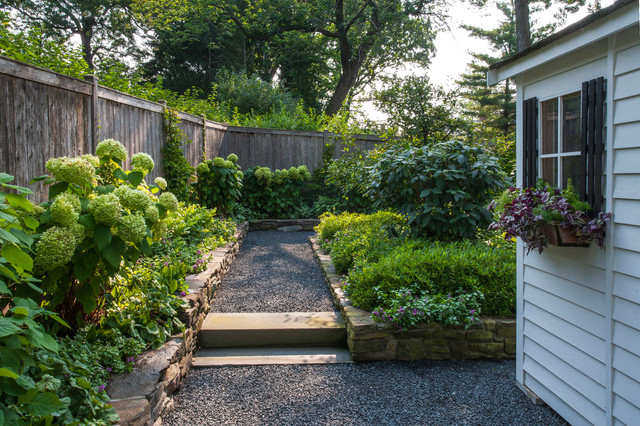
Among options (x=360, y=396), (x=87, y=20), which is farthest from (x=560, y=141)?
(x=87, y=20)

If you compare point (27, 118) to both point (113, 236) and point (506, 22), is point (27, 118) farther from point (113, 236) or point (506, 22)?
point (506, 22)

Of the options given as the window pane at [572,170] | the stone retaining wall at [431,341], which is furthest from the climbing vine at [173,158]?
the window pane at [572,170]

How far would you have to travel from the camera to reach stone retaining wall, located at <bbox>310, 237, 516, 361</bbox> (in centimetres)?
338

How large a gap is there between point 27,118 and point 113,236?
1241 millimetres

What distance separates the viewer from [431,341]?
136 inches

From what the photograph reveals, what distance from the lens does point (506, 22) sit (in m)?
20.9

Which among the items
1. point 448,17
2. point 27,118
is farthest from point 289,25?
point 27,118

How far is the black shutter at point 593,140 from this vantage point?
87.8 inches

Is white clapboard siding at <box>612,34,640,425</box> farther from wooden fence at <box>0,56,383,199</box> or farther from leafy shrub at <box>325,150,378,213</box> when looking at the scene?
leafy shrub at <box>325,150,378,213</box>

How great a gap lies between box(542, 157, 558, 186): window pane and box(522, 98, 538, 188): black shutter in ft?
0.23

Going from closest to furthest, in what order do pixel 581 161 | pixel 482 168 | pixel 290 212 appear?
pixel 581 161 → pixel 482 168 → pixel 290 212

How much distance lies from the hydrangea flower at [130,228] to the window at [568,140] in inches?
92.7

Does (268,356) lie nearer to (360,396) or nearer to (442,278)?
(360,396)

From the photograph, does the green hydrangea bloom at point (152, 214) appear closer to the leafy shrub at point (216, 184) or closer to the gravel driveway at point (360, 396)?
the gravel driveway at point (360, 396)
